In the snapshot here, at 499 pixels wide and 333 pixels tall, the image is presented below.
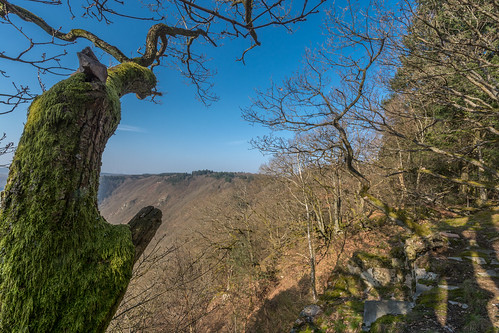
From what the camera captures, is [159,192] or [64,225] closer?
[64,225]

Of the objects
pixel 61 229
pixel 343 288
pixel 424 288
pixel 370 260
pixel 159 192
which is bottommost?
pixel 159 192

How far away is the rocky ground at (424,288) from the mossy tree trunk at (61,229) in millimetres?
3858

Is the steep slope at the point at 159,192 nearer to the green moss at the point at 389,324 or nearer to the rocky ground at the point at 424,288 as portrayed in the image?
the rocky ground at the point at 424,288

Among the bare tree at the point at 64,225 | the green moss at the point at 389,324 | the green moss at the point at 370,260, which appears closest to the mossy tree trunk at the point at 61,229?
the bare tree at the point at 64,225

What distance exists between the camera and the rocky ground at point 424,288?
9.77 feet

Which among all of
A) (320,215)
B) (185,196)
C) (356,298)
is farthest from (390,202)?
(185,196)

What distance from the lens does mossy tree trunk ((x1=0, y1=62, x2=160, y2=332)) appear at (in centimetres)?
120

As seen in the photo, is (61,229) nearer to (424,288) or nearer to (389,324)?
(389,324)

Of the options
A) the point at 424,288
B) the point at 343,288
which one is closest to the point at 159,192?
the point at 343,288

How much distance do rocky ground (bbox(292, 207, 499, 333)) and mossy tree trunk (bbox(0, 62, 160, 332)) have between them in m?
3.86

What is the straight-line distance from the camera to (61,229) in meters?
1.35

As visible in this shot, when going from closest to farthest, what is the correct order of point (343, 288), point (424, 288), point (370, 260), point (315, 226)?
point (424, 288) < point (343, 288) < point (370, 260) < point (315, 226)

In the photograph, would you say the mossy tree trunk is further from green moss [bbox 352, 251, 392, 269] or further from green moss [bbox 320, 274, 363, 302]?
green moss [bbox 352, 251, 392, 269]

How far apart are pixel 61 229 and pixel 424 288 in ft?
17.2
